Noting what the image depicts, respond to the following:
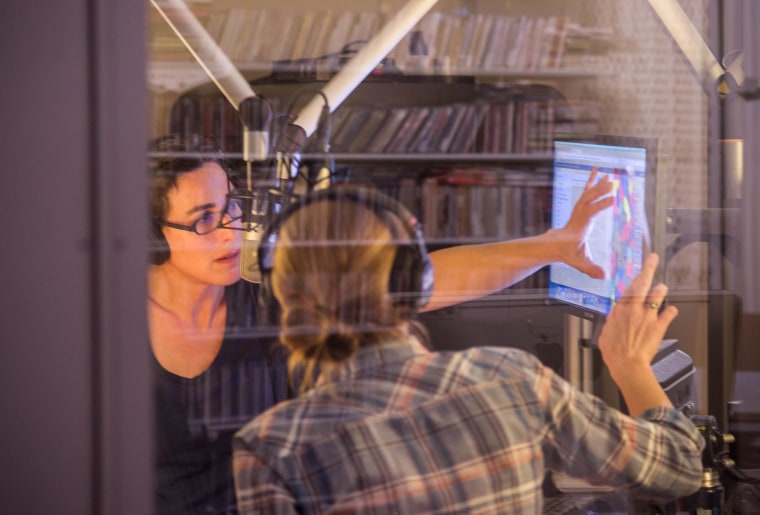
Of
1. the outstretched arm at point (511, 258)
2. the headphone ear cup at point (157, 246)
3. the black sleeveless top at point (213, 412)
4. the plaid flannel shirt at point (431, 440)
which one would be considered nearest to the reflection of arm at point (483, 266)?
the outstretched arm at point (511, 258)

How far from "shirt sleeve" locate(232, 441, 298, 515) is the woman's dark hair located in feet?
0.83

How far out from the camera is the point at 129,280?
0.98m

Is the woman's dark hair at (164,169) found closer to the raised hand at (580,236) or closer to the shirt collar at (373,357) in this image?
the shirt collar at (373,357)

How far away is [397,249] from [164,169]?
297 millimetres

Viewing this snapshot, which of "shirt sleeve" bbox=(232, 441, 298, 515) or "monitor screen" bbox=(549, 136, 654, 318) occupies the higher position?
"monitor screen" bbox=(549, 136, 654, 318)

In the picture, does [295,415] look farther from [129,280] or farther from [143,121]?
[143,121]

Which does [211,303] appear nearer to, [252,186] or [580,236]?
[252,186]

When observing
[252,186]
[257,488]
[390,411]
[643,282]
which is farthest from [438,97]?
[257,488]

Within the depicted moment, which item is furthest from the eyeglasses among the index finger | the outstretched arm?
the index finger

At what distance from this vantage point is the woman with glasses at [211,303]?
1.10 m

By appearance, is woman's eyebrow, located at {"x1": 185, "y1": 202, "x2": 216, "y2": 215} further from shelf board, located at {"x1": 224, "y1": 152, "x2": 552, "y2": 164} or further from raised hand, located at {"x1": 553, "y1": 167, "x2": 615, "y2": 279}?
raised hand, located at {"x1": 553, "y1": 167, "x2": 615, "y2": 279}

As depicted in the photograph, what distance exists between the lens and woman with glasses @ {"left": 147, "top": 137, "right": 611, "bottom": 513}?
3.61 feet

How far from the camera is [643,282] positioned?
1308 millimetres

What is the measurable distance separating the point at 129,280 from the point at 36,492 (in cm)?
23
